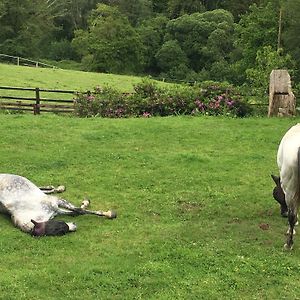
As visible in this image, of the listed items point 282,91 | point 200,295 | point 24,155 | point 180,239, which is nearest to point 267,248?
point 180,239

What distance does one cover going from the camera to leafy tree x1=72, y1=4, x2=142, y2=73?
2024 inches

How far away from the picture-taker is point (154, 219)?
314 inches

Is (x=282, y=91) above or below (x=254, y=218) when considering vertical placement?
above

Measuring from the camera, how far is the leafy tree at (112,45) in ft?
169

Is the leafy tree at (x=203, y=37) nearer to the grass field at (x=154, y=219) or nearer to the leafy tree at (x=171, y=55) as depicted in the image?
the leafy tree at (x=171, y=55)

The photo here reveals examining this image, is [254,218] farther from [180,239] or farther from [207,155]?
[207,155]

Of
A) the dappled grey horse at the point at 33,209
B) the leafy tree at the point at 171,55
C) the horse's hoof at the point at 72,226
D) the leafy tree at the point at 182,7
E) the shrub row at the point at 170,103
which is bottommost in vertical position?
the horse's hoof at the point at 72,226

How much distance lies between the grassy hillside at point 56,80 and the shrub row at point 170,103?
10.2 metres

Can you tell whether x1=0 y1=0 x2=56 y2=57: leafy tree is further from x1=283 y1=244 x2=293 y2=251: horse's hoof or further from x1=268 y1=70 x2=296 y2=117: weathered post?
x1=283 y1=244 x2=293 y2=251: horse's hoof

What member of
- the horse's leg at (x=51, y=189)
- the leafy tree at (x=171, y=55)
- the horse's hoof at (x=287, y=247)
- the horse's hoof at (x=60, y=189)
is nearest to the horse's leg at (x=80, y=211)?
the horse's leg at (x=51, y=189)

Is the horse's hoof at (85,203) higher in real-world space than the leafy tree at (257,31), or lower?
lower

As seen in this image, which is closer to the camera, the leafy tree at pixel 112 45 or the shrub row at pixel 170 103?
the shrub row at pixel 170 103

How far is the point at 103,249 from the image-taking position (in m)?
6.75

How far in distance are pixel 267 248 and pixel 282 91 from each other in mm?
10837
